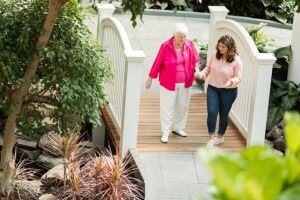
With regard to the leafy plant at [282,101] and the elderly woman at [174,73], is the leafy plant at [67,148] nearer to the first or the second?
the elderly woman at [174,73]

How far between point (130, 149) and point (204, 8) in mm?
7296

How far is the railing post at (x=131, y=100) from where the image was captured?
7121 mm

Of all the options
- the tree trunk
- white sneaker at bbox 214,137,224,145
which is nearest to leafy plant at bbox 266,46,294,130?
white sneaker at bbox 214,137,224,145

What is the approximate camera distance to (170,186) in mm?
6742

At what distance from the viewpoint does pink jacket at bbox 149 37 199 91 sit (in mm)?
7277

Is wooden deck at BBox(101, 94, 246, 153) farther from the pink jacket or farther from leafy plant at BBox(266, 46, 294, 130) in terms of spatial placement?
the pink jacket

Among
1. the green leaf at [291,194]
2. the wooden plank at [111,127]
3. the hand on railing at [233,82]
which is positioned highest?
the green leaf at [291,194]

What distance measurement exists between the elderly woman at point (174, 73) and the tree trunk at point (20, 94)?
146 centimetres

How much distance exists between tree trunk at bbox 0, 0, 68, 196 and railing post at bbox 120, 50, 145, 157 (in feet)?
3.63

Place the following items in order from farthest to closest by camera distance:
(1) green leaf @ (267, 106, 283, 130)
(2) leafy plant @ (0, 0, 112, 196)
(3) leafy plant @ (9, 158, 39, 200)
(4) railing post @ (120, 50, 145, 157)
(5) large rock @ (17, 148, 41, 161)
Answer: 1. (5) large rock @ (17, 148, 41, 161)
2. (1) green leaf @ (267, 106, 283, 130)
3. (3) leafy plant @ (9, 158, 39, 200)
4. (4) railing post @ (120, 50, 145, 157)
5. (2) leafy plant @ (0, 0, 112, 196)

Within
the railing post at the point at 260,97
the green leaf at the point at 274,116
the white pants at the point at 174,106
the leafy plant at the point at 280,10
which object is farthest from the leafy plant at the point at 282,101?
the leafy plant at the point at 280,10

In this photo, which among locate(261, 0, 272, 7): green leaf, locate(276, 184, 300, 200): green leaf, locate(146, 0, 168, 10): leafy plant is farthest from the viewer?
locate(146, 0, 168, 10): leafy plant

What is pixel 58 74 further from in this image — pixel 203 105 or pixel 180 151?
pixel 203 105

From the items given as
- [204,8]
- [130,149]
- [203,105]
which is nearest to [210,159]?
[130,149]
